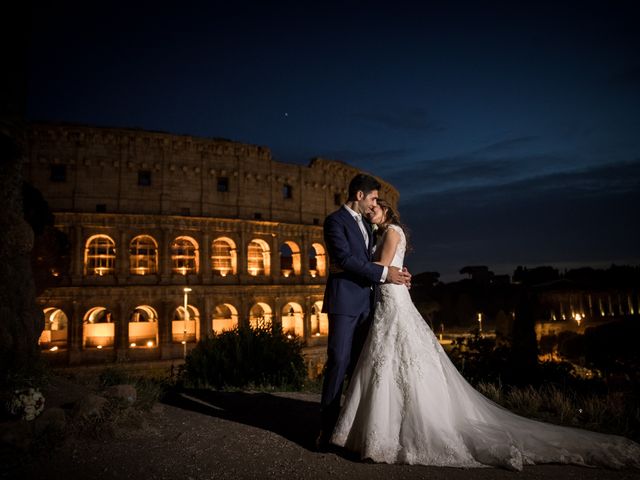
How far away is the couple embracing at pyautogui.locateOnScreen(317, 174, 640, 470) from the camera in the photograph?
12.3 ft

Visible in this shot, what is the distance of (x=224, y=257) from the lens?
93.6 feet

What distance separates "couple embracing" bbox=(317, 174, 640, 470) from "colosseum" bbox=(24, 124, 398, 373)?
18.8 meters

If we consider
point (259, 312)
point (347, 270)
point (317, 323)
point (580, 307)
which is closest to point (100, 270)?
point (259, 312)

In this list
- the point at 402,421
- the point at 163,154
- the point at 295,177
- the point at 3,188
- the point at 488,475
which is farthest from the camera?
the point at 295,177

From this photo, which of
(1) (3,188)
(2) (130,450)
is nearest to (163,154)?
(1) (3,188)

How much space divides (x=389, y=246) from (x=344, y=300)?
686mm

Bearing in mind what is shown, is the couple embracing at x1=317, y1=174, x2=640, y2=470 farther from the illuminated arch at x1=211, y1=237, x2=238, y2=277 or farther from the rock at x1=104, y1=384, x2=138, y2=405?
the illuminated arch at x1=211, y1=237, x2=238, y2=277

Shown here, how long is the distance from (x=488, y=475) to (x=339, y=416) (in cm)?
131

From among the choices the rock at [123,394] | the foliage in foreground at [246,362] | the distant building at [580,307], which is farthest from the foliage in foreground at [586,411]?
the distant building at [580,307]

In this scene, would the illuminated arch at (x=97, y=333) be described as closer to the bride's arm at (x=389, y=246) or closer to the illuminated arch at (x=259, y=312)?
the illuminated arch at (x=259, y=312)

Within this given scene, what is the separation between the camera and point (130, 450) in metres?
4.34

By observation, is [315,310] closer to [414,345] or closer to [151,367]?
[151,367]

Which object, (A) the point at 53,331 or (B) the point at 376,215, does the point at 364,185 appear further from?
(A) the point at 53,331

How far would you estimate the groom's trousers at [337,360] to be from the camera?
14.1 ft
